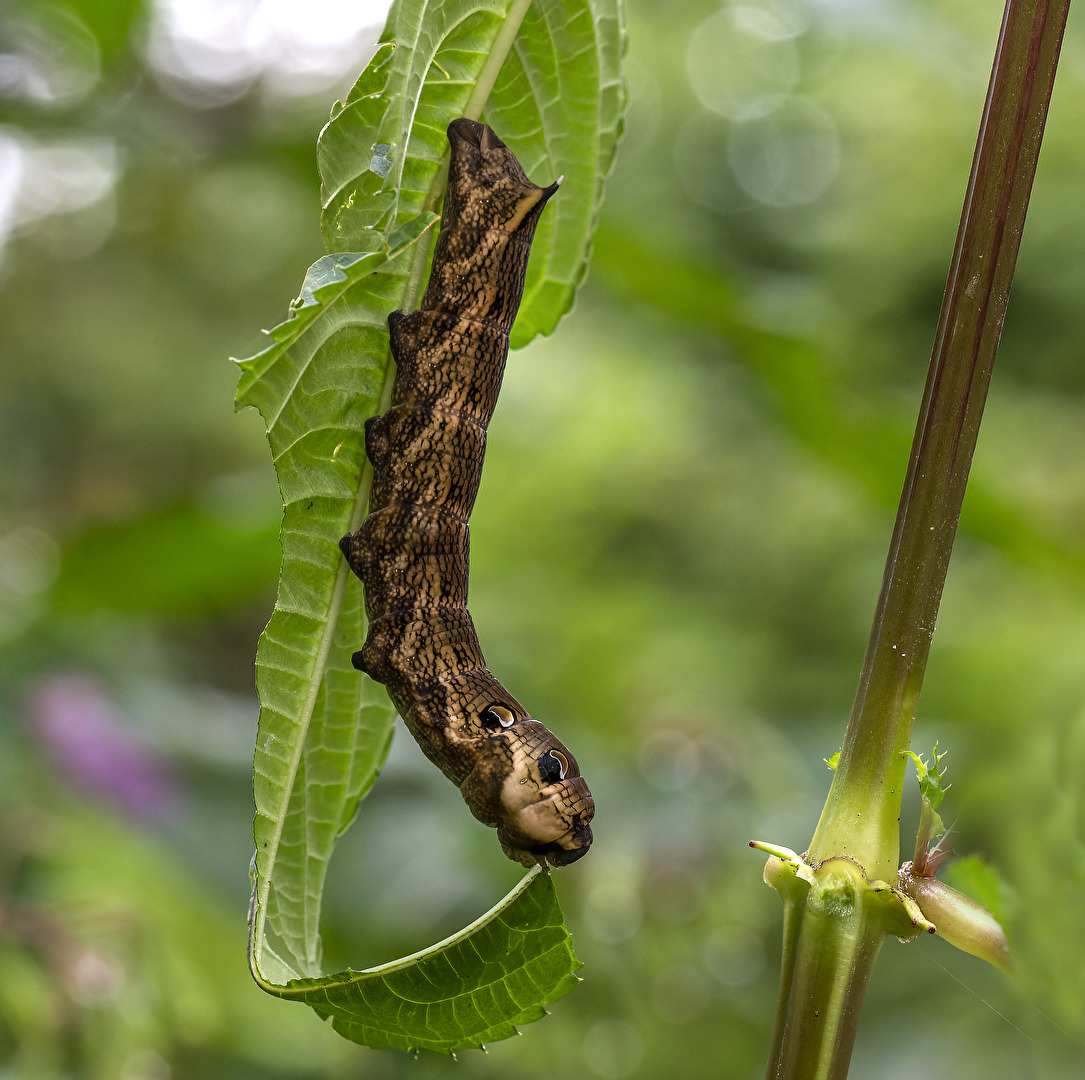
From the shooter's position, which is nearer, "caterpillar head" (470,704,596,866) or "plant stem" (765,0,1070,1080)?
"plant stem" (765,0,1070,1080)

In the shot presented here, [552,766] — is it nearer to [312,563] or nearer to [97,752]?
[312,563]

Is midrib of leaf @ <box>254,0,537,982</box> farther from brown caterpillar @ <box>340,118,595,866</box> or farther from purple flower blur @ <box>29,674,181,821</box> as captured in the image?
purple flower blur @ <box>29,674,181,821</box>

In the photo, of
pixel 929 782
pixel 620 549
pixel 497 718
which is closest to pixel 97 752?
pixel 497 718

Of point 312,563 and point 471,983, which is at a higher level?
point 312,563


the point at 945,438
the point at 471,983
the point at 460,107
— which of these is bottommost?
the point at 471,983

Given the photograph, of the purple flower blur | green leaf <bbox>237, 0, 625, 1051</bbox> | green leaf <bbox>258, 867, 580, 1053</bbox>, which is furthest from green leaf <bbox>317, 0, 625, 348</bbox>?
the purple flower blur

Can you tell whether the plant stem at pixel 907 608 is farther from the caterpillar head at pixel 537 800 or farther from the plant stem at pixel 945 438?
the caterpillar head at pixel 537 800
